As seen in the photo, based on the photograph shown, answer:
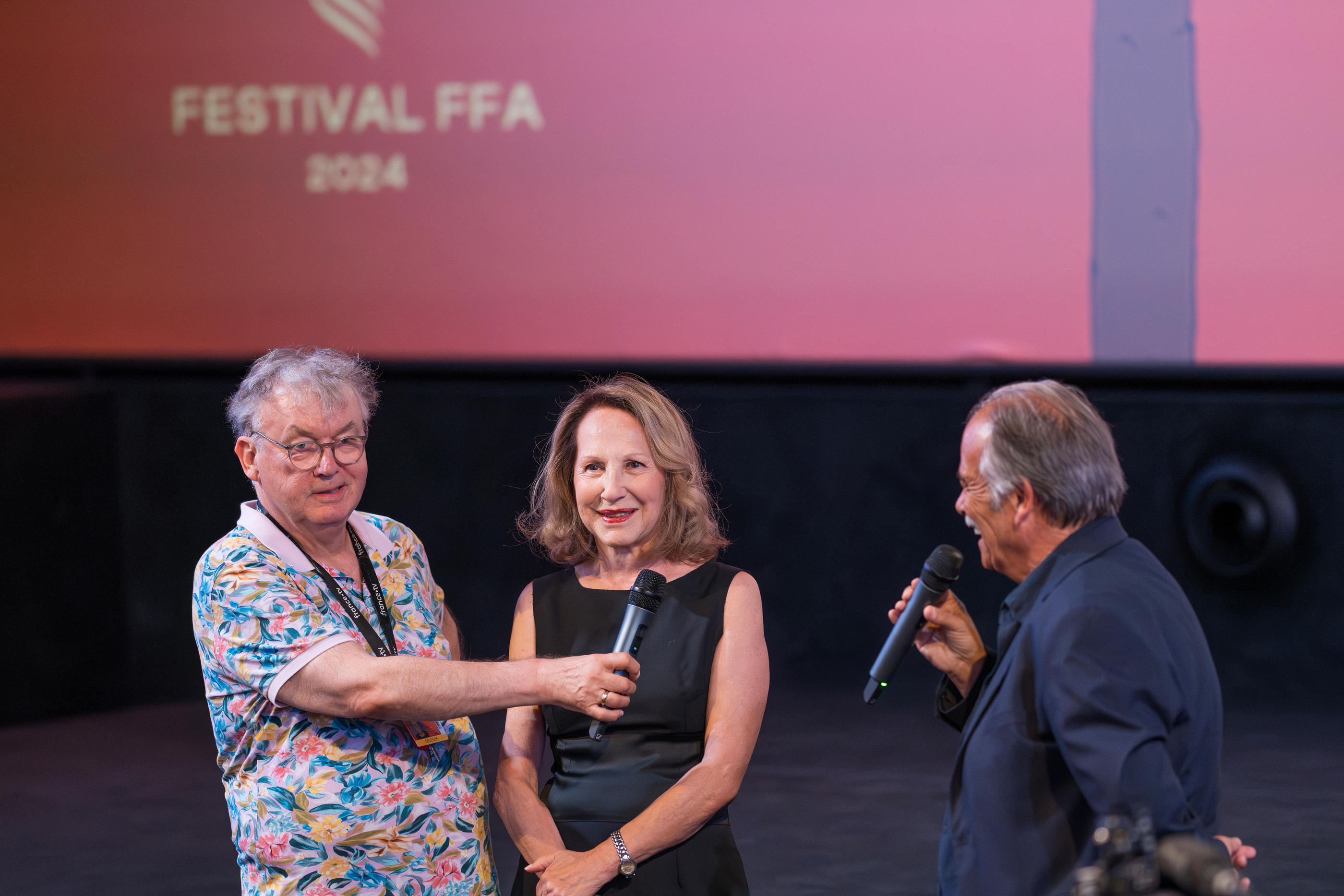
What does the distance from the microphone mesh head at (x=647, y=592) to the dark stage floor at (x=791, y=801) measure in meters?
1.91

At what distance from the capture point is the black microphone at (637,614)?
1.80 meters

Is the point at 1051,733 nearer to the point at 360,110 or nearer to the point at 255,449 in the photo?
the point at 255,449

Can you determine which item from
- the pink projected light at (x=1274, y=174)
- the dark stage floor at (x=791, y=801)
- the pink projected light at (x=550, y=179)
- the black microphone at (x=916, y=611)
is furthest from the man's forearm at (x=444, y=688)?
the pink projected light at (x=1274, y=174)

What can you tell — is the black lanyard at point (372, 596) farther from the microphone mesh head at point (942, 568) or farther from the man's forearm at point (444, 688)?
the microphone mesh head at point (942, 568)

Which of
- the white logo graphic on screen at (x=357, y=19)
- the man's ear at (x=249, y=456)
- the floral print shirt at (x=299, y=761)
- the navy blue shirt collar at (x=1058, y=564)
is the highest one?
the white logo graphic on screen at (x=357, y=19)

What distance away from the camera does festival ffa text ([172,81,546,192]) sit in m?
5.14

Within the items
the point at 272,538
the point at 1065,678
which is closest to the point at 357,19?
the point at 272,538

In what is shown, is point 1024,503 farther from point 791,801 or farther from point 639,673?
point 791,801

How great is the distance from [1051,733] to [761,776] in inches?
121

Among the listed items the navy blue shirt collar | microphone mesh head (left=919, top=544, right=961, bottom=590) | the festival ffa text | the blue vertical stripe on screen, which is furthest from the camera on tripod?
the festival ffa text

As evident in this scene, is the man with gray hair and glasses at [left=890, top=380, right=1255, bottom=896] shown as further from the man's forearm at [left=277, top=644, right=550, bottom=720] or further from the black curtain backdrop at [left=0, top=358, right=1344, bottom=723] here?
the black curtain backdrop at [left=0, top=358, right=1344, bottom=723]

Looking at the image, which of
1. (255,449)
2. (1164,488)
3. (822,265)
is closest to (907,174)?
(822,265)

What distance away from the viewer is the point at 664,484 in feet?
6.76

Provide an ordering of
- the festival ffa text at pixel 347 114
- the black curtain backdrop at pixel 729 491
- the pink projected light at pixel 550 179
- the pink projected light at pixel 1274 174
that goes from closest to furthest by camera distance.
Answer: the pink projected light at pixel 1274 174 < the pink projected light at pixel 550 179 < the black curtain backdrop at pixel 729 491 < the festival ffa text at pixel 347 114
